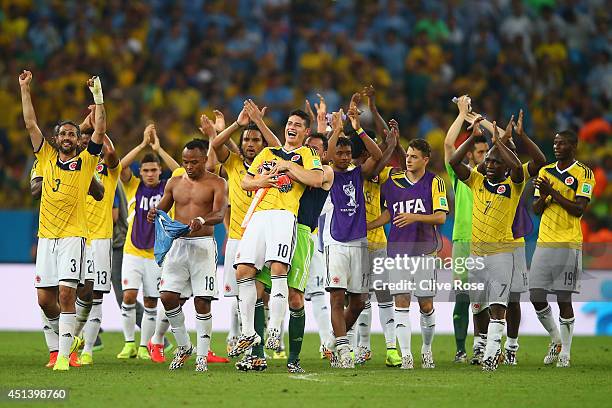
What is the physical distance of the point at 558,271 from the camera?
13.9m

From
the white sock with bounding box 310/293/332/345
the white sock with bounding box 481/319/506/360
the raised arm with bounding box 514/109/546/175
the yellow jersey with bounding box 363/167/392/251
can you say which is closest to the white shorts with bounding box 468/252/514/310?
the white sock with bounding box 481/319/506/360

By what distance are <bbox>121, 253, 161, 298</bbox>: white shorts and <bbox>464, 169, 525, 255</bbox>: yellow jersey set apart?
416cm

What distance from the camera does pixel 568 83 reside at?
82.8 ft

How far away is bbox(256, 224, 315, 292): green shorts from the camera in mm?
12289

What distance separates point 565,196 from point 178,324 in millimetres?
4768

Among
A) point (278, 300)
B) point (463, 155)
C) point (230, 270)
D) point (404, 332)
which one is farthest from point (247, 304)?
point (463, 155)

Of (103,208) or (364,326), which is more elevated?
(103,208)

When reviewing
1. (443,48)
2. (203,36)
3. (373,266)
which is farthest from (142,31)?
(373,266)

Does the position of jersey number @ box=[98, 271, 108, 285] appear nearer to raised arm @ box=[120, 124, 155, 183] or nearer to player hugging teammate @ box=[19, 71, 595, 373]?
player hugging teammate @ box=[19, 71, 595, 373]

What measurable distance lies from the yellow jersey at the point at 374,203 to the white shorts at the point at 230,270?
5.35ft

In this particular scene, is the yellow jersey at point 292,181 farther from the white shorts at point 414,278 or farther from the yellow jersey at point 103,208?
the yellow jersey at point 103,208

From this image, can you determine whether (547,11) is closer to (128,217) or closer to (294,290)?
(128,217)

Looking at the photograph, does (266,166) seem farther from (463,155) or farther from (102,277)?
(102,277)

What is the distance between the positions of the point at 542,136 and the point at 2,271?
1098 cm
